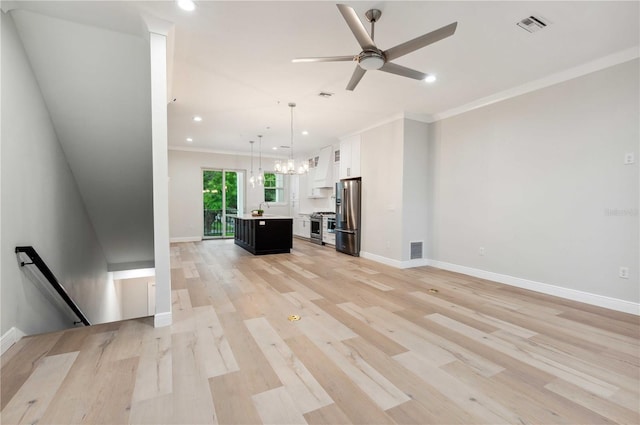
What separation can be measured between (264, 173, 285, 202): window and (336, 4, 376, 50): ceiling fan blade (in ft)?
26.5

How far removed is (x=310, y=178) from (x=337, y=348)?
7.36 meters

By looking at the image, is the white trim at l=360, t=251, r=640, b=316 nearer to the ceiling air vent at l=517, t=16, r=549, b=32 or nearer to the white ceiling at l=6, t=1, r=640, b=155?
the white ceiling at l=6, t=1, r=640, b=155

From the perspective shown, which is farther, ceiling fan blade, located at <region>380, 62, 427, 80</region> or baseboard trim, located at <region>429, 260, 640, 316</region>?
baseboard trim, located at <region>429, 260, 640, 316</region>

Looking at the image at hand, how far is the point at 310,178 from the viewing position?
30.6 feet

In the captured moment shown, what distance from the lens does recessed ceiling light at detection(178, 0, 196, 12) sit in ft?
7.78

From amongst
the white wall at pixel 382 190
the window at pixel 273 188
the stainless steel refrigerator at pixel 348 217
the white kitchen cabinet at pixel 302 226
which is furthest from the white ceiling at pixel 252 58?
the window at pixel 273 188

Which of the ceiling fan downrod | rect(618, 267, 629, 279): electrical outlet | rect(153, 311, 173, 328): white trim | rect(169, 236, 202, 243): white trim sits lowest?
rect(153, 311, 173, 328): white trim

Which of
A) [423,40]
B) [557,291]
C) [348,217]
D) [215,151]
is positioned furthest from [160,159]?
[215,151]

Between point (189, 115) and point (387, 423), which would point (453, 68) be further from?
point (189, 115)

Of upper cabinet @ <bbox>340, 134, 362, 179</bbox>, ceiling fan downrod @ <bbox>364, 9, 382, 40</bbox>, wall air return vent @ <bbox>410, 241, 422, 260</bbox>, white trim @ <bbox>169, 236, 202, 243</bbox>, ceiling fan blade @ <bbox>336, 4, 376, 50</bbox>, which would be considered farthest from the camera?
white trim @ <bbox>169, 236, 202, 243</bbox>

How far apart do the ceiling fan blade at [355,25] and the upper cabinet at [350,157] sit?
4251 mm

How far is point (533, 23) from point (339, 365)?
11.4ft

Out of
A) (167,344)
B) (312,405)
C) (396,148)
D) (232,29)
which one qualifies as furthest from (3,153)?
(396,148)

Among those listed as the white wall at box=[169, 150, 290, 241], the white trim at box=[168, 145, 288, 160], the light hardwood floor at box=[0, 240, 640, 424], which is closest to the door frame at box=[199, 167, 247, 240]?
the white wall at box=[169, 150, 290, 241]
